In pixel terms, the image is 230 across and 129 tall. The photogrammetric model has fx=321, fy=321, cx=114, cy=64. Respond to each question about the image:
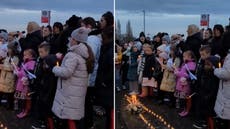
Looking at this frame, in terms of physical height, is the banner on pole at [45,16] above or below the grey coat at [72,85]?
above

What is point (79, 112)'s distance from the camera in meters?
2.39

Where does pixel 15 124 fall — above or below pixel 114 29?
below

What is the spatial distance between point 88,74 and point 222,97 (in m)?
0.94

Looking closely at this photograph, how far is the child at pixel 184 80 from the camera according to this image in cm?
205

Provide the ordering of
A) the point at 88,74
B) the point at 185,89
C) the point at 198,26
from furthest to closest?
the point at 88,74
the point at 185,89
the point at 198,26

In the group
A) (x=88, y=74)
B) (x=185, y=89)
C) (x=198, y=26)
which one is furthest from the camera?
(x=88, y=74)

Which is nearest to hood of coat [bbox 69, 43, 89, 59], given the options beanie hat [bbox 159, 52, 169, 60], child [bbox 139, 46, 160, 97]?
child [bbox 139, 46, 160, 97]

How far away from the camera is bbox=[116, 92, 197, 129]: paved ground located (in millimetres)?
2252

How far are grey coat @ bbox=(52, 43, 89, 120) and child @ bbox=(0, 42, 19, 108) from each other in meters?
0.32

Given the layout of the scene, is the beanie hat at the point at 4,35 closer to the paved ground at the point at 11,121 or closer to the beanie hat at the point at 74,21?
the beanie hat at the point at 74,21

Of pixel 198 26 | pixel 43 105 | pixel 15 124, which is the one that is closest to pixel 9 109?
pixel 15 124

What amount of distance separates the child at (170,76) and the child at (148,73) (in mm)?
70

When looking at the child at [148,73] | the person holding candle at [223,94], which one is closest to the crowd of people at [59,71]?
the child at [148,73]

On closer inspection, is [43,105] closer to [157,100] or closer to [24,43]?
[24,43]
